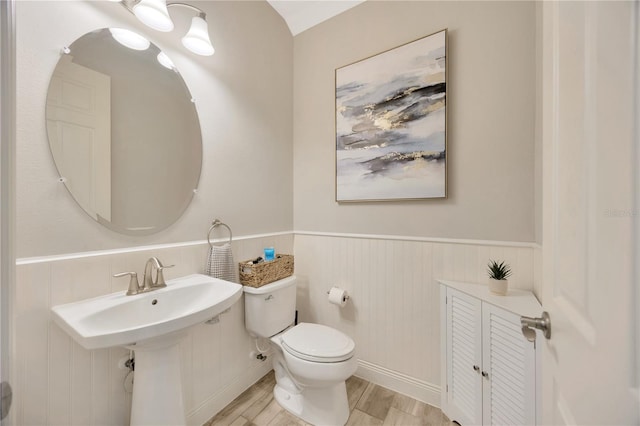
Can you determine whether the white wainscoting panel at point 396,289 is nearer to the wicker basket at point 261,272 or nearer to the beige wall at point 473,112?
the beige wall at point 473,112

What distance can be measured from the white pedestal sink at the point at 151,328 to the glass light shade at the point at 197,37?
3.99 feet

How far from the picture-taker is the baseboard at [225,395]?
1.36 metres

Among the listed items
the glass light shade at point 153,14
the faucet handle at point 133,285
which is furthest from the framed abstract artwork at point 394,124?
the faucet handle at point 133,285

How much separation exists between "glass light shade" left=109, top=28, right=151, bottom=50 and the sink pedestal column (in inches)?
50.7

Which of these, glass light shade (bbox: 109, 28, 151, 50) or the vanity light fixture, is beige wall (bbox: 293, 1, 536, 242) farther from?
glass light shade (bbox: 109, 28, 151, 50)

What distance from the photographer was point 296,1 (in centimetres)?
186

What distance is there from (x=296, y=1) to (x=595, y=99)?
2.13 metres

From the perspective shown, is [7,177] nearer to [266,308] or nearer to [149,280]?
[149,280]

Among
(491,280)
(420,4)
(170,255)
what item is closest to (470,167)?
(491,280)

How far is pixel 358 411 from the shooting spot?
1495 mm

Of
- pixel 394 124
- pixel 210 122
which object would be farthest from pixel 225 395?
pixel 394 124

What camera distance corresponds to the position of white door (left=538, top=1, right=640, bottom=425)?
0.31m

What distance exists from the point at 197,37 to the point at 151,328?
1354mm

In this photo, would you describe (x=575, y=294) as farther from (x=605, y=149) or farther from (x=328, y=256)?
(x=328, y=256)
